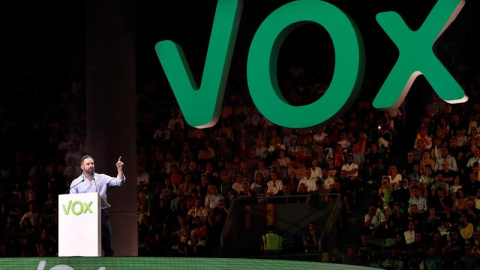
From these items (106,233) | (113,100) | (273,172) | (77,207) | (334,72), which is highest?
(334,72)

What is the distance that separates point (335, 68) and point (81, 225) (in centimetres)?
572

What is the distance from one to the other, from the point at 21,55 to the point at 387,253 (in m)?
11.4

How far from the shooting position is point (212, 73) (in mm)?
14836

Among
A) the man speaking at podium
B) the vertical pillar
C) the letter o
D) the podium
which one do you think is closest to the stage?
the podium

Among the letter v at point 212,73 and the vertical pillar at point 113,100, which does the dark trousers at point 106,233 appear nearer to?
the vertical pillar at point 113,100

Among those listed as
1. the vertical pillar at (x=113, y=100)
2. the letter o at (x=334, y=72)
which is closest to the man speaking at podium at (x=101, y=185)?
the vertical pillar at (x=113, y=100)

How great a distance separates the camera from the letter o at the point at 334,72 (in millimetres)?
13734

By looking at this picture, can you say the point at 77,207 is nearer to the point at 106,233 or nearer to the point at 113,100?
the point at 106,233

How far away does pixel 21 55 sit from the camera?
70.9 ft

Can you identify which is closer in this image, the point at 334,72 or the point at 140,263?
the point at 140,263

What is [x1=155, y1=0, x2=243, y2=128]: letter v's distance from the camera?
1466 cm

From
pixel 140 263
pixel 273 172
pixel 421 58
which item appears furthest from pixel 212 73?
pixel 140 263

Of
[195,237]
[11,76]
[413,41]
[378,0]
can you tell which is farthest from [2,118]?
[413,41]

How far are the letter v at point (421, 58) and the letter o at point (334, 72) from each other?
0.49 m
